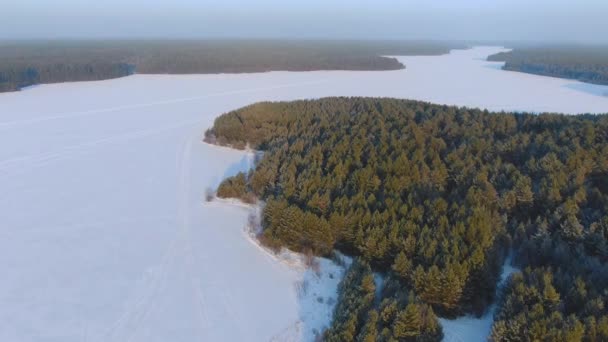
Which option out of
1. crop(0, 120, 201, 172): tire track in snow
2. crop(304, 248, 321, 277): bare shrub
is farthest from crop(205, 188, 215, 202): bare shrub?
crop(0, 120, 201, 172): tire track in snow

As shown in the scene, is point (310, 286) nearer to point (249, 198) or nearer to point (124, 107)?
point (249, 198)

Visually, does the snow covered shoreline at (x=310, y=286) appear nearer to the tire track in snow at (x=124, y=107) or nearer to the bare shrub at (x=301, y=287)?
the bare shrub at (x=301, y=287)

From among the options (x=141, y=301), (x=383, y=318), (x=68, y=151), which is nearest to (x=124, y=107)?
(x=68, y=151)

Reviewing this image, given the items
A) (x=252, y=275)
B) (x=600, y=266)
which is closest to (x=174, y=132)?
(x=252, y=275)

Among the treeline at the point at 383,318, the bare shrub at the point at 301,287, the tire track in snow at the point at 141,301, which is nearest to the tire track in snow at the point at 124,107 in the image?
the tire track in snow at the point at 141,301

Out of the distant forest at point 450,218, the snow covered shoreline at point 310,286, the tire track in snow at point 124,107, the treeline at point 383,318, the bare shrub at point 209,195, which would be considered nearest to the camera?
the treeline at point 383,318

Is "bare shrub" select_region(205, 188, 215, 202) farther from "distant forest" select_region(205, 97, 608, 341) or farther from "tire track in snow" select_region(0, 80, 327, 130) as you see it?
"tire track in snow" select_region(0, 80, 327, 130)
